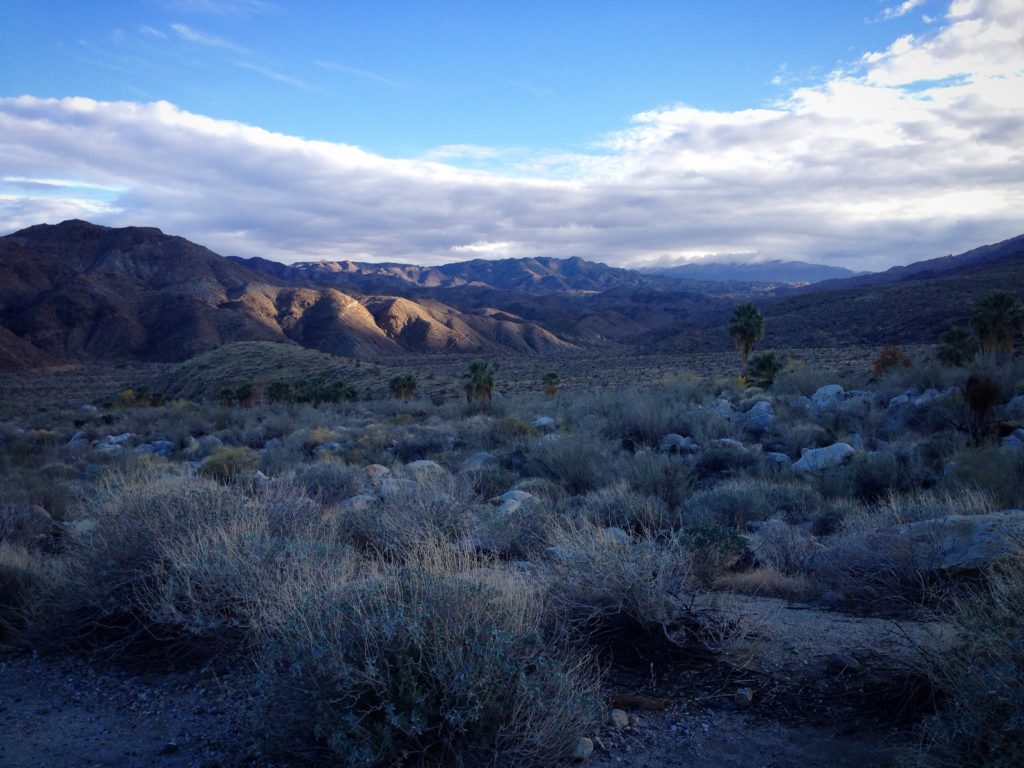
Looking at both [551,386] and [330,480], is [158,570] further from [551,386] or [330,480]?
[551,386]

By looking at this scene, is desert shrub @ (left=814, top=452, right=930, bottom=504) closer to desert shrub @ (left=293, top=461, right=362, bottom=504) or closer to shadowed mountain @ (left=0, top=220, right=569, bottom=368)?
desert shrub @ (left=293, top=461, right=362, bottom=504)

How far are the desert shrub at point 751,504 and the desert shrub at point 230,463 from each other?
8960 mm

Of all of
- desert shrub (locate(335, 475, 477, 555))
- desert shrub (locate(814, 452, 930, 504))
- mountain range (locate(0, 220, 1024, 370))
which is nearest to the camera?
desert shrub (locate(335, 475, 477, 555))

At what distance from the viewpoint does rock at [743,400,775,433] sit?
19.5m

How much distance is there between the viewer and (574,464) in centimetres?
1378

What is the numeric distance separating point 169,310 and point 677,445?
90694mm

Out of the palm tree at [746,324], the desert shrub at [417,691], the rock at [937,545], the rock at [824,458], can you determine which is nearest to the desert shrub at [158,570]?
the desert shrub at [417,691]

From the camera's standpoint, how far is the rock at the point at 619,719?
182 inches

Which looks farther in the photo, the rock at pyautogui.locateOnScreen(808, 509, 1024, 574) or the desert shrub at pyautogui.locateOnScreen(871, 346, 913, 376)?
the desert shrub at pyautogui.locateOnScreen(871, 346, 913, 376)

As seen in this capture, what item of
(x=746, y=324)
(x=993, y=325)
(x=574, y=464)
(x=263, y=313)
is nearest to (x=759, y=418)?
(x=574, y=464)

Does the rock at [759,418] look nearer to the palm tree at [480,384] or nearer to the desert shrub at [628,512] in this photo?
the desert shrub at [628,512]

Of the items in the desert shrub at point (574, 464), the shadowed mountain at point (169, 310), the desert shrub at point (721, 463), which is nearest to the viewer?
the desert shrub at point (574, 464)

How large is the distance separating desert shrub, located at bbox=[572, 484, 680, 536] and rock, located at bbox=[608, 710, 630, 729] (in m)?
4.29

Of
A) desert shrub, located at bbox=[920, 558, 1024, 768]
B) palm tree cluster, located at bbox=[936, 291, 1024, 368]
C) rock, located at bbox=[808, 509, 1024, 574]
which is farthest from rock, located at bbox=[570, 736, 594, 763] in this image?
palm tree cluster, located at bbox=[936, 291, 1024, 368]
